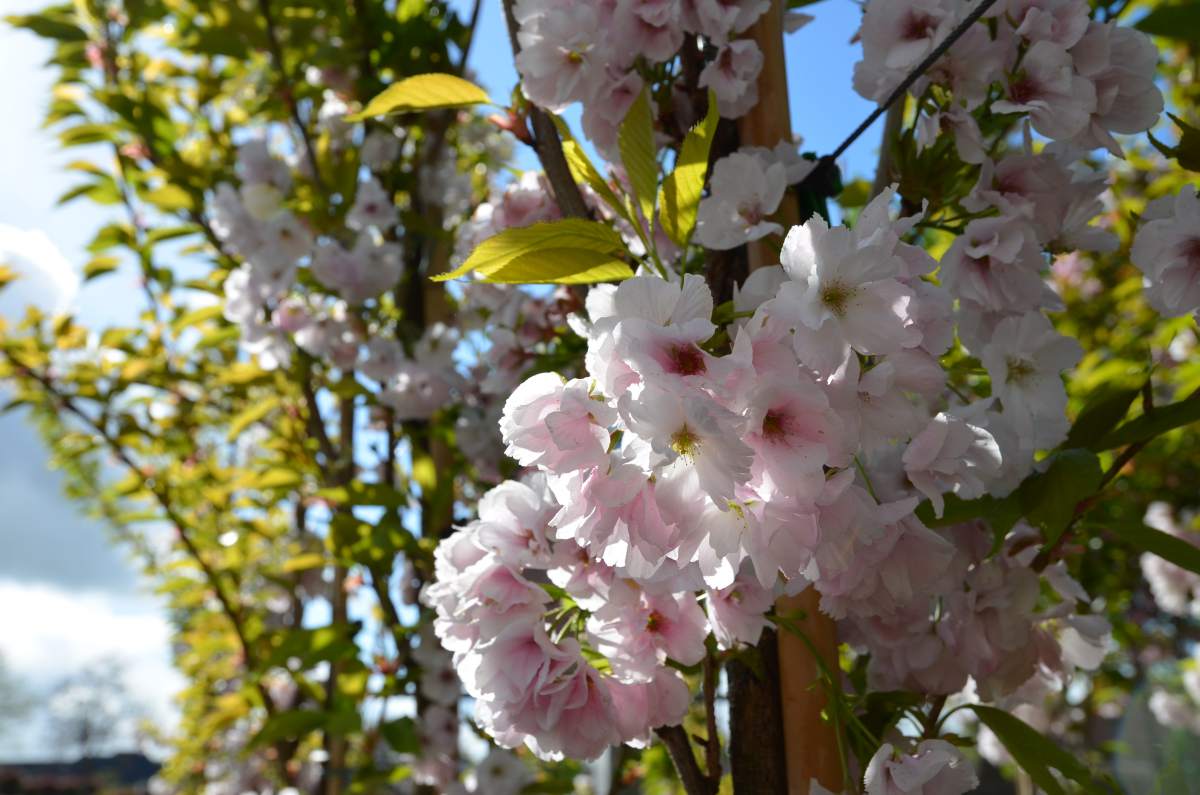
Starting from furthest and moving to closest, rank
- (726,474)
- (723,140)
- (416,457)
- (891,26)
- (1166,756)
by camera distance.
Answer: (416,457) < (1166,756) < (723,140) < (891,26) < (726,474)

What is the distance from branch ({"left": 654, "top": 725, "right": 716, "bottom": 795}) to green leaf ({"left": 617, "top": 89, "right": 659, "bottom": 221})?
32 centimetres

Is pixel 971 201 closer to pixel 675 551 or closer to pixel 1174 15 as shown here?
pixel 1174 15

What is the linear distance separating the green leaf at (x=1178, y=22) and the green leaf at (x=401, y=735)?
1.02 metres

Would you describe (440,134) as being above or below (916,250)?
above

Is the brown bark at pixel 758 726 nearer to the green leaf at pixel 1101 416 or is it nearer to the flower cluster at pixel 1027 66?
the green leaf at pixel 1101 416

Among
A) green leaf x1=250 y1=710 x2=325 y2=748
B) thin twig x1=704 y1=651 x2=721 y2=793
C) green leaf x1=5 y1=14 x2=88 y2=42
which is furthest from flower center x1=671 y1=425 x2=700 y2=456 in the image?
green leaf x1=5 y1=14 x2=88 y2=42

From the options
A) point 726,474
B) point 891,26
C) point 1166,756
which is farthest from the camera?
point 1166,756

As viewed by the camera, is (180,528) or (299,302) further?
(180,528)

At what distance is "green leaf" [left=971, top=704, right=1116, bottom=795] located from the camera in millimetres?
503

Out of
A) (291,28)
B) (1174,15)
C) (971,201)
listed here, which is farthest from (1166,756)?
(291,28)

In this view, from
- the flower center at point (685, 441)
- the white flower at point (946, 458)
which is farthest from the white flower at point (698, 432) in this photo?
the white flower at point (946, 458)

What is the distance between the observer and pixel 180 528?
1501 mm

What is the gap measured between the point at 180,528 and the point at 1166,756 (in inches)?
57.5

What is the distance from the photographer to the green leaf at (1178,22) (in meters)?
0.40
